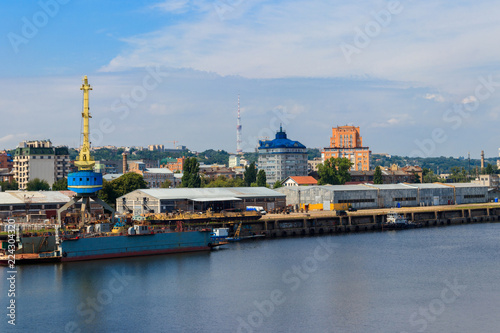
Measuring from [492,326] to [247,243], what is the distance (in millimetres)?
41712

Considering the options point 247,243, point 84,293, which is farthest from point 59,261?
point 247,243

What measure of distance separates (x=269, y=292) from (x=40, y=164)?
420 feet

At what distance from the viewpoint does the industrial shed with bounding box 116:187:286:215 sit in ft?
301

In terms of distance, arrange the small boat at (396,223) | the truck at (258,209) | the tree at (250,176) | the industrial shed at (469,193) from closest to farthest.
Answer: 1. the small boat at (396,223)
2. the truck at (258,209)
3. the industrial shed at (469,193)
4. the tree at (250,176)

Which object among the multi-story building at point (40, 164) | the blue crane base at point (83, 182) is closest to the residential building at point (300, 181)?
the multi-story building at point (40, 164)

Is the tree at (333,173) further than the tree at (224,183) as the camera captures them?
Yes

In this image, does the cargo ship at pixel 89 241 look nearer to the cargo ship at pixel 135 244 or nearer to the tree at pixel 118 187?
the cargo ship at pixel 135 244

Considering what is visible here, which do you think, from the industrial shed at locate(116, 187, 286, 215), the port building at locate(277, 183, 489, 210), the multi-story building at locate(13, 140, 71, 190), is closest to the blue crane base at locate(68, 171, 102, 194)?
the industrial shed at locate(116, 187, 286, 215)

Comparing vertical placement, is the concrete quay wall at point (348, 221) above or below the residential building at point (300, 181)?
below

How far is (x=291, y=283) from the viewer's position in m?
53.2

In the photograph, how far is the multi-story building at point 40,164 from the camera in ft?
539

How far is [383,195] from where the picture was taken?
117312 mm

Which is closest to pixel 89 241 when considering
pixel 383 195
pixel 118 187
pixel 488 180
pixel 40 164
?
pixel 118 187

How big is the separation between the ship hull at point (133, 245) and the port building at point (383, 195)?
4199 cm
